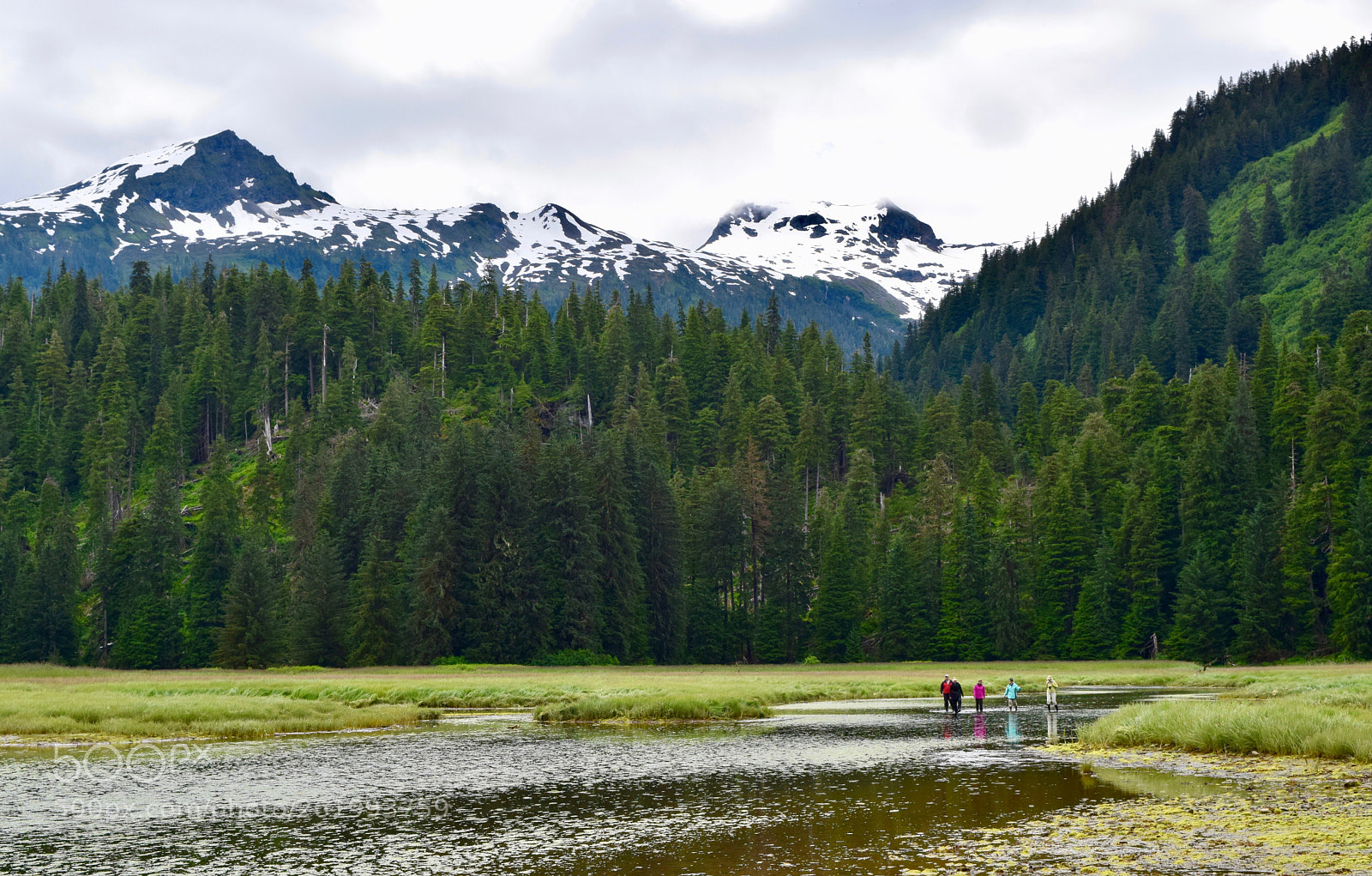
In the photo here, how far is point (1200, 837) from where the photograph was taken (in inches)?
839

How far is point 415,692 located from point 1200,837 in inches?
2027

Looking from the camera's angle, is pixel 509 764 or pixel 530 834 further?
pixel 509 764

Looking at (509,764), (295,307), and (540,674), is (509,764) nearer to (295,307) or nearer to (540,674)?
(540,674)

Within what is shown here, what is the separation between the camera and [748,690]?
6531 centimetres

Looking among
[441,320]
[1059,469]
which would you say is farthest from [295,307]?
[1059,469]

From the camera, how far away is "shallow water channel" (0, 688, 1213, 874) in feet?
71.7

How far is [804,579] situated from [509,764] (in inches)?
3498

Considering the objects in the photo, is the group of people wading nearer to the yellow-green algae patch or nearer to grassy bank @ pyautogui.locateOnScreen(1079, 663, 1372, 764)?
grassy bank @ pyautogui.locateOnScreen(1079, 663, 1372, 764)

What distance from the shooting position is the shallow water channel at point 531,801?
71.7 feet

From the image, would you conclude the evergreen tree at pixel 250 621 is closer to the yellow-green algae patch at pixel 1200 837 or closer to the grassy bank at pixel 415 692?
the grassy bank at pixel 415 692

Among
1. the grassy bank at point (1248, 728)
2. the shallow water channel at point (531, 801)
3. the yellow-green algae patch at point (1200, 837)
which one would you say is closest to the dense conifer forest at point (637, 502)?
the shallow water channel at point (531, 801)

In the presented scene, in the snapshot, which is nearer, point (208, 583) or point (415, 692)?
point (415, 692)

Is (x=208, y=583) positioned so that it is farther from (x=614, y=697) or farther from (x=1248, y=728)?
(x=1248, y=728)

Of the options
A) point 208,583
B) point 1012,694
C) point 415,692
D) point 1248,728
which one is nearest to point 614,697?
point 415,692
